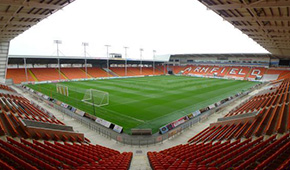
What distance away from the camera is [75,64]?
5947 cm

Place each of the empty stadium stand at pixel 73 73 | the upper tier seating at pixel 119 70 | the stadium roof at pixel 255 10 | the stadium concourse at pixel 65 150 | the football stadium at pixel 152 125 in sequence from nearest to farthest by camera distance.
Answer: the stadium concourse at pixel 65 150 → the football stadium at pixel 152 125 → the stadium roof at pixel 255 10 → the empty stadium stand at pixel 73 73 → the upper tier seating at pixel 119 70

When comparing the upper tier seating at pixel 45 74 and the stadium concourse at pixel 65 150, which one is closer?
the stadium concourse at pixel 65 150

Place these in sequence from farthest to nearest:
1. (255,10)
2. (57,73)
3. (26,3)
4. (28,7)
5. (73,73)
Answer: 1. (73,73)
2. (57,73)
3. (28,7)
4. (255,10)
5. (26,3)

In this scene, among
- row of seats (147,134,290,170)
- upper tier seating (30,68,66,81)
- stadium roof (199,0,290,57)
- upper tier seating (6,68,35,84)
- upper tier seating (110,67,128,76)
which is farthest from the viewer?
upper tier seating (110,67,128,76)

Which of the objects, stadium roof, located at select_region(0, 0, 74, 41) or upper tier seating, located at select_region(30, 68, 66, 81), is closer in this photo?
stadium roof, located at select_region(0, 0, 74, 41)

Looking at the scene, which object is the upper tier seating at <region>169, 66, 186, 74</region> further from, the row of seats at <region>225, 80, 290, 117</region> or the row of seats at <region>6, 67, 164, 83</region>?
the row of seats at <region>225, 80, 290, 117</region>

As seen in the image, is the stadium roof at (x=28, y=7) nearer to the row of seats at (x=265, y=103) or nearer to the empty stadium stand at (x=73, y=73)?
the row of seats at (x=265, y=103)

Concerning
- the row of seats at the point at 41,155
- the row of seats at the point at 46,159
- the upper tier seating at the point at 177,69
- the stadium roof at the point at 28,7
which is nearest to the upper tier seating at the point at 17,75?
the stadium roof at the point at 28,7

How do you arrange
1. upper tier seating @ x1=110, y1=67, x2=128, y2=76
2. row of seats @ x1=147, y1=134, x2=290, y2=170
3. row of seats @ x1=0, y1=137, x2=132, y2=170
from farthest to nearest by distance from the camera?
1. upper tier seating @ x1=110, y1=67, x2=128, y2=76
2. row of seats @ x1=0, y1=137, x2=132, y2=170
3. row of seats @ x1=147, y1=134, x2=290, y2=170

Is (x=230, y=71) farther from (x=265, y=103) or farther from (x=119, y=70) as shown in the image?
(x=265, y=103)

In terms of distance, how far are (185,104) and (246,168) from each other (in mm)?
17940

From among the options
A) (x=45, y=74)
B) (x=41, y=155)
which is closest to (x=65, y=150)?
(x=41, y=155)

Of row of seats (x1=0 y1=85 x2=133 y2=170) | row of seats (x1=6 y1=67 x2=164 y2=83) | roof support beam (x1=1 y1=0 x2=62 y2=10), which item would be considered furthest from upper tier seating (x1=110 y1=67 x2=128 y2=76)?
roof support beam (x1=1 y1=0 x2=62 y2=10)

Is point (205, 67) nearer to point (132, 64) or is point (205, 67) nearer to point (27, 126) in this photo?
point (132, 64)
